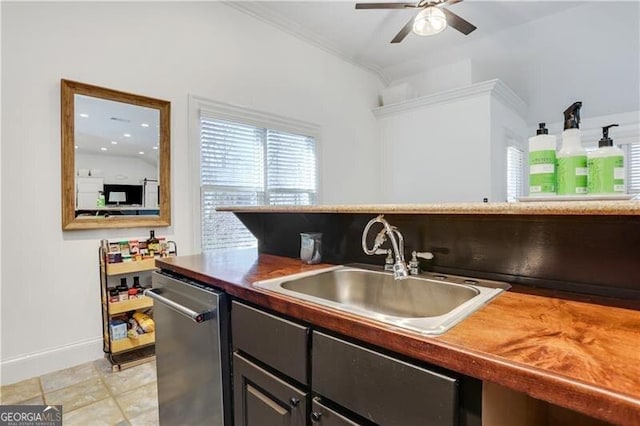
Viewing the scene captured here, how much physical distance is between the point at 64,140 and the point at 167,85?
886 mm

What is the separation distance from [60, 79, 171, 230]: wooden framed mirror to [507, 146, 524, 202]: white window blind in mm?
3988

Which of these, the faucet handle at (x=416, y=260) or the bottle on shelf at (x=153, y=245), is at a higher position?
the faucet handle at (x=416, y=260)

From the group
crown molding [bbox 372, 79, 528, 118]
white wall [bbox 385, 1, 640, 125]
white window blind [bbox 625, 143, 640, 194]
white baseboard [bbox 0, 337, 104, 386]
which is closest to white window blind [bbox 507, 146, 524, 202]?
crown molding [bbox 372, 79, 528, 118]

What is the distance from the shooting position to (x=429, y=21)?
2.65m

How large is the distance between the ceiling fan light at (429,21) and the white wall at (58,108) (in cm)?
166

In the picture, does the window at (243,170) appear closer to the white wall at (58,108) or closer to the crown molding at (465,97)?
the white wall at (58,108)

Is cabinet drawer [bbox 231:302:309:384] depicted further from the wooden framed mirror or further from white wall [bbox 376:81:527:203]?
white wall [bbox 376:81:527:203]

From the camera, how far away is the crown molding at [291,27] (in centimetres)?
319

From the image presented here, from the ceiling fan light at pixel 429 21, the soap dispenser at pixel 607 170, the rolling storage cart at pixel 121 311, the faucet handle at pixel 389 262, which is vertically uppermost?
the ceiling fan light at pixel 429 21

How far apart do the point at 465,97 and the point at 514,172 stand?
1.32 meters

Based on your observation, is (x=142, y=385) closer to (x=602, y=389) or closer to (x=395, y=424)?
(x=395, y=424)

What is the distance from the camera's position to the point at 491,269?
43.6 inches

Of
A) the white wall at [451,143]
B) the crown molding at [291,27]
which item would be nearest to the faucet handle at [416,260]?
the white wall at [451,143]

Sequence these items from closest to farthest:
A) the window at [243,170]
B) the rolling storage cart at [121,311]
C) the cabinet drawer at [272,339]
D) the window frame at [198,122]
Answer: the cabinet drawer at [272,339], the rolling storage cart at [121,311], the window frame at [198,122], the window at [243,170]
